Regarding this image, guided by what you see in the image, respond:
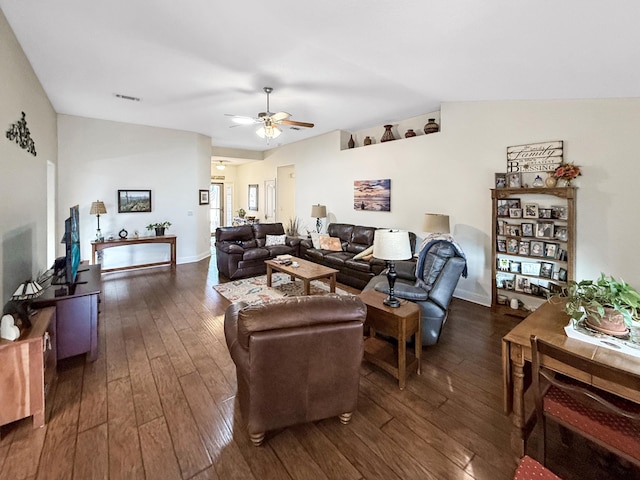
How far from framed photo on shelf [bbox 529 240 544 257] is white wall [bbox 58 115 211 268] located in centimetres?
653

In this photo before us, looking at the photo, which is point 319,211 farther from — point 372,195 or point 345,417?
point 345,417

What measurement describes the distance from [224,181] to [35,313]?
1017 cm

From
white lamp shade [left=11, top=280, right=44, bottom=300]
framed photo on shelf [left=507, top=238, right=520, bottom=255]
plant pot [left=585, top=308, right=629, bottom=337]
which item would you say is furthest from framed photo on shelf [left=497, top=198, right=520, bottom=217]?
white lamp shade [left=11, top=280, right=44, bottom=300]

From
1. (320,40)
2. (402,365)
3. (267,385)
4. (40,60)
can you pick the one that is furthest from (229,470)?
(40,60)

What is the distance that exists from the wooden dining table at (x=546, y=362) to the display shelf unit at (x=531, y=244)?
5.87 ft

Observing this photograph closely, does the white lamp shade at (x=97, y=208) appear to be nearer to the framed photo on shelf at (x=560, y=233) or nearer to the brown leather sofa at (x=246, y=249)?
the brown leather sofa at (x=246, y=249)

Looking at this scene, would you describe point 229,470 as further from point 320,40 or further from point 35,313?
point 320,40

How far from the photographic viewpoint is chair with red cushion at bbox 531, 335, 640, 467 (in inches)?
46.4

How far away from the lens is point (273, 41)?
2.86m

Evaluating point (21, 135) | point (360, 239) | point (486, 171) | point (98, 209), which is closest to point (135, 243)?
point (98, 209)

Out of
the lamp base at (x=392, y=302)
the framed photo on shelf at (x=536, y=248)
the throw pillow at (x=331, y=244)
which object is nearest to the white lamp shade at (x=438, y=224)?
the framed photo on shelf at (x=536, y=248)

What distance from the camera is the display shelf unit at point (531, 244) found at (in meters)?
3.44

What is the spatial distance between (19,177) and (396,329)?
399cm

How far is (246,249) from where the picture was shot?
19.0ft
